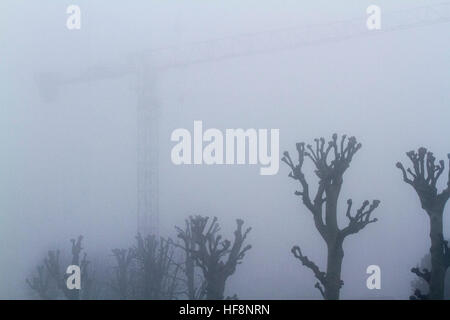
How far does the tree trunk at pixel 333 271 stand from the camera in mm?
10211

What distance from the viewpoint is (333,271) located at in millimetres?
10234

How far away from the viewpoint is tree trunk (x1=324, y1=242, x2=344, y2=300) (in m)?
10.2

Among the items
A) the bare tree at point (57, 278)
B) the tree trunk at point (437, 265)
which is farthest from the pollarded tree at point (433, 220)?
the bare tree at point (57, 278)

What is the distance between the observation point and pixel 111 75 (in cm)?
2320

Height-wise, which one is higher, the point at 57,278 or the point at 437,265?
the point at 437,265

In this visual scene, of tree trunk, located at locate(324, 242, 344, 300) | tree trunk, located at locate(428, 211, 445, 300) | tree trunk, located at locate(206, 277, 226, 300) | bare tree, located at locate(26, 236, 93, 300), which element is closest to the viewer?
tree trunk, located at locate(324, 242, 344, 300)

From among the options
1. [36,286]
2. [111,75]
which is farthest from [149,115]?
[36,286]

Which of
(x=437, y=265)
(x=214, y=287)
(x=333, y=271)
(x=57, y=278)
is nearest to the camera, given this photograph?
(x=333, y=271)

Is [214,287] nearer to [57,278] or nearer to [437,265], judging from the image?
[437,265]

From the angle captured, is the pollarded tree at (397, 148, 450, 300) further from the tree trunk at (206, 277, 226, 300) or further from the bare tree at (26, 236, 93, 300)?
the bare tree at (26, 236, 93, 300)

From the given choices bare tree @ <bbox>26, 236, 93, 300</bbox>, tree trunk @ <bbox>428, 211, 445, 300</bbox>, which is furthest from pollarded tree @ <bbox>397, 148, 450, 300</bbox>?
bare tree @ <bbox>26, 236, 93, 300</bbox>

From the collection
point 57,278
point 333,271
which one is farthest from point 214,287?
point 57,278
